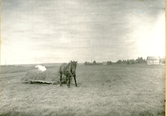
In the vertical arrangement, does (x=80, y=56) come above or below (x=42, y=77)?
above

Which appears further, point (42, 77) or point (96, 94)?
point (42, 77)

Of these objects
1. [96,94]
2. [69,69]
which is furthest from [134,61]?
[69,69]

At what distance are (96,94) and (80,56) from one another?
92 cm

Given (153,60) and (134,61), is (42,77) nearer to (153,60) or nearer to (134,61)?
(134,61)

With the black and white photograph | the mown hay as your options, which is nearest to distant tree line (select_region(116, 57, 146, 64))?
the black and white photograph

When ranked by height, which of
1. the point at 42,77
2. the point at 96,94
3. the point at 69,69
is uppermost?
the point at 69,69

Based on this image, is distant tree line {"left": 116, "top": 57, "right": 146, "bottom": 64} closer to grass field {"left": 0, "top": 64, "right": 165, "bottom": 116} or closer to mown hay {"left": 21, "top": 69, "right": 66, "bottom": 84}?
grass field {"left": 0, "top": 64, "right": 165, "bottom": 116}

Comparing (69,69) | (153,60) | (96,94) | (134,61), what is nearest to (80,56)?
(69,69)

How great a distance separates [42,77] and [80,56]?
99cm

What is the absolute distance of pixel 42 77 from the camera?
5.01m

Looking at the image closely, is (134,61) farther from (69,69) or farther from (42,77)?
(42,77)

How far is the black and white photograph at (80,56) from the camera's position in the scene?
15.6 ft

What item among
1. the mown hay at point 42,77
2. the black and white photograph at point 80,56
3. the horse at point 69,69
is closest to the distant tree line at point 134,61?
the black and white photograph at point 80,56

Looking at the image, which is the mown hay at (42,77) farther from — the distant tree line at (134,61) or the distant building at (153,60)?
the distant building at (153,60)
